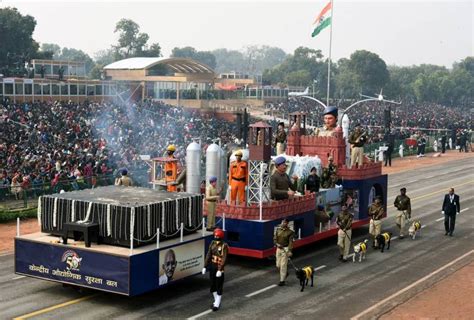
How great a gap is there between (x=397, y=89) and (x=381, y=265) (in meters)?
156

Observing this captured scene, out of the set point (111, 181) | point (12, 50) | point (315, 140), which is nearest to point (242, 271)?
point (315, 140)

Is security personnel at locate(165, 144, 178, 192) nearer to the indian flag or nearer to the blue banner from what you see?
the blue banner

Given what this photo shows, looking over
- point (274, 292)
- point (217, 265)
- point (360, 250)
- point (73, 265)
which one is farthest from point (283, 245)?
point (73, 265)

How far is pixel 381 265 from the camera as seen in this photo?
818 inches

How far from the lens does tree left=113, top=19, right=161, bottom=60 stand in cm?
14645

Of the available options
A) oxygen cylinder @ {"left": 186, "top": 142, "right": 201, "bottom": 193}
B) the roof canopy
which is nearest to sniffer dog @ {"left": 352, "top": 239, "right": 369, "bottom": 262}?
oxygen cylinder @ {"left": 186, "top": 142, "right": 201, "bottom": 193}

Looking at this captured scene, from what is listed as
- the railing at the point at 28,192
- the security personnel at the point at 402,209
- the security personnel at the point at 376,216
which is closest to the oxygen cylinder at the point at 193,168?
the security personnel at the point at 376,216

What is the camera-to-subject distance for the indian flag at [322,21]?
161 feet

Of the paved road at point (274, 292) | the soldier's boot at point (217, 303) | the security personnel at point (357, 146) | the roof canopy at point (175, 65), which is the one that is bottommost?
the paved road at point (274, 292)

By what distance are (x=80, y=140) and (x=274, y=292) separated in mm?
25144

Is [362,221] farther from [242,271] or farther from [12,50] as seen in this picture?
[12,50]

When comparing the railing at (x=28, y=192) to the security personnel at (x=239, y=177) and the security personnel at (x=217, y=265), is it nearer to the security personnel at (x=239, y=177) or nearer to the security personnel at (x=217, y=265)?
the security personnel at (x=239, y=177)

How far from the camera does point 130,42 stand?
15000cm

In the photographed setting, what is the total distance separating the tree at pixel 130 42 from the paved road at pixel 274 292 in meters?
127
